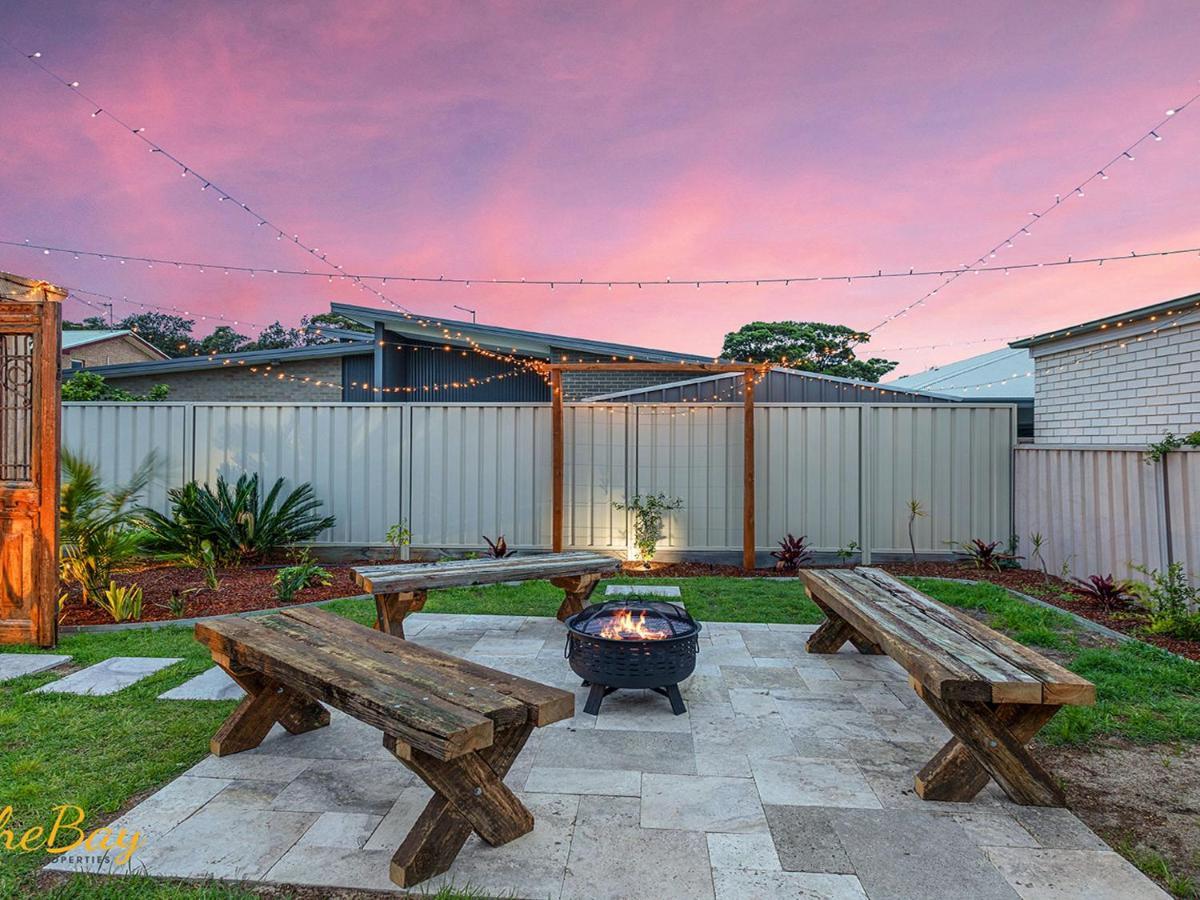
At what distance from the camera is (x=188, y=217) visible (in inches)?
358

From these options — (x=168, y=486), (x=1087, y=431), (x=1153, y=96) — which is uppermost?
(x=1153, y=96)

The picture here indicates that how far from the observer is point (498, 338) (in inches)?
387

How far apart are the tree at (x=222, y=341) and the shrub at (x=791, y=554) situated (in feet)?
98.3

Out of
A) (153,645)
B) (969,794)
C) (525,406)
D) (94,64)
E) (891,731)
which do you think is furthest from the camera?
(525,406)

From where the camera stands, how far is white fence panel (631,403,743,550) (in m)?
7.20

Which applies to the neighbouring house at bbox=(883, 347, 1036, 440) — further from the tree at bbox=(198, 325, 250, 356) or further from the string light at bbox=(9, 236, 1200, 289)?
the tree at bbox=(198, 325, 250, 356)

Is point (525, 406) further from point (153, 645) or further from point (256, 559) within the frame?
point (153, 645)

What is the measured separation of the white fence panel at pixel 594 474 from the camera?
286 inches

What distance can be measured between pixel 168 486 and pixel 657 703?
263 inches

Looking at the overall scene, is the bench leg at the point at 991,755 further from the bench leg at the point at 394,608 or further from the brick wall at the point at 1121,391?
the brick wall at the point at 1121,391

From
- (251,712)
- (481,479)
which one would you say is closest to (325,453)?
(481,479)

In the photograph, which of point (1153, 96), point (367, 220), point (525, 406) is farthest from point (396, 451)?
point (1153, 96)

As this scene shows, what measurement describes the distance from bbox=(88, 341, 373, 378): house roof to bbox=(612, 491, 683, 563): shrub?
20.4 ft

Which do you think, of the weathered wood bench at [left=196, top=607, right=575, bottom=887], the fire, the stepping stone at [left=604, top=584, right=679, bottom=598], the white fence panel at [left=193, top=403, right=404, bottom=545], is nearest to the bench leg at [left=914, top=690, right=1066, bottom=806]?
the fire
